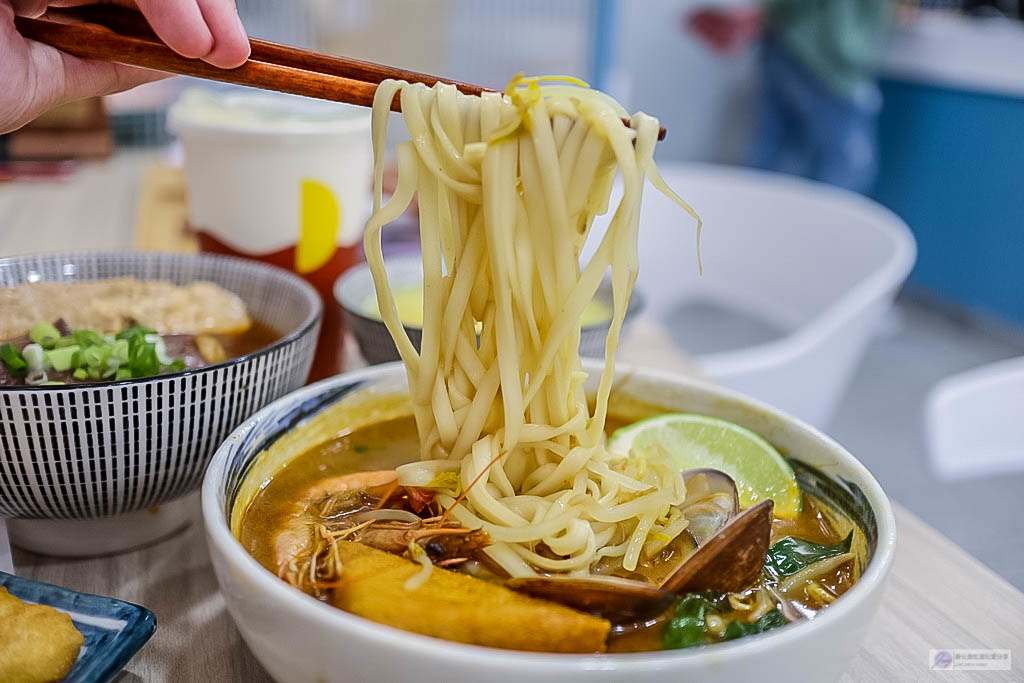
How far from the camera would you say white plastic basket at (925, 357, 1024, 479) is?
4.45 feet

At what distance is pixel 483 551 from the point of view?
→ 0.72 m

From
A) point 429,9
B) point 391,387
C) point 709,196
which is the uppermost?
point 429,9

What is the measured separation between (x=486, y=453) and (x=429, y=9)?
2317 millimetres

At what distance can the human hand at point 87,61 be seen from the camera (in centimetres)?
80

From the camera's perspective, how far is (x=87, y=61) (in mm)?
946

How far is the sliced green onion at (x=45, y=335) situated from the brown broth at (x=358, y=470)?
1.00 feet

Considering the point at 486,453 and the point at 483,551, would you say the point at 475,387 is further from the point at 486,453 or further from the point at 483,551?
the point at 483,551

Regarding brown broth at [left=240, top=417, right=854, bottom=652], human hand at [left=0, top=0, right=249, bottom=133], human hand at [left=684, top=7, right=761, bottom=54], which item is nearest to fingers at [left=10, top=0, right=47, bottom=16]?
human hand at [left=0, top=0, right=249, bottom=133]

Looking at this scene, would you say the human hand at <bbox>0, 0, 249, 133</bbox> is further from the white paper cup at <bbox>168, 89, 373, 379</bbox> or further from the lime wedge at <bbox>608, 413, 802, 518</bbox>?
the lime wedge at <bbox>608, 413, 802, 518</bbox>

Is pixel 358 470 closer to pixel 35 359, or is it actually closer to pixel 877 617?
pixel 35 359

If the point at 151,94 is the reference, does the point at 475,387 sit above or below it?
above

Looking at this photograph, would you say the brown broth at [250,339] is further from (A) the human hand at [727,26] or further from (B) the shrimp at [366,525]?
(A) the human hand at [727,26]

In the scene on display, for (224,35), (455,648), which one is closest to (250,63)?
(224,35)

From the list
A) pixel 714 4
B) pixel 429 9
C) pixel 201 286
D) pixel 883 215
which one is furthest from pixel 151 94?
pixel 714 4
